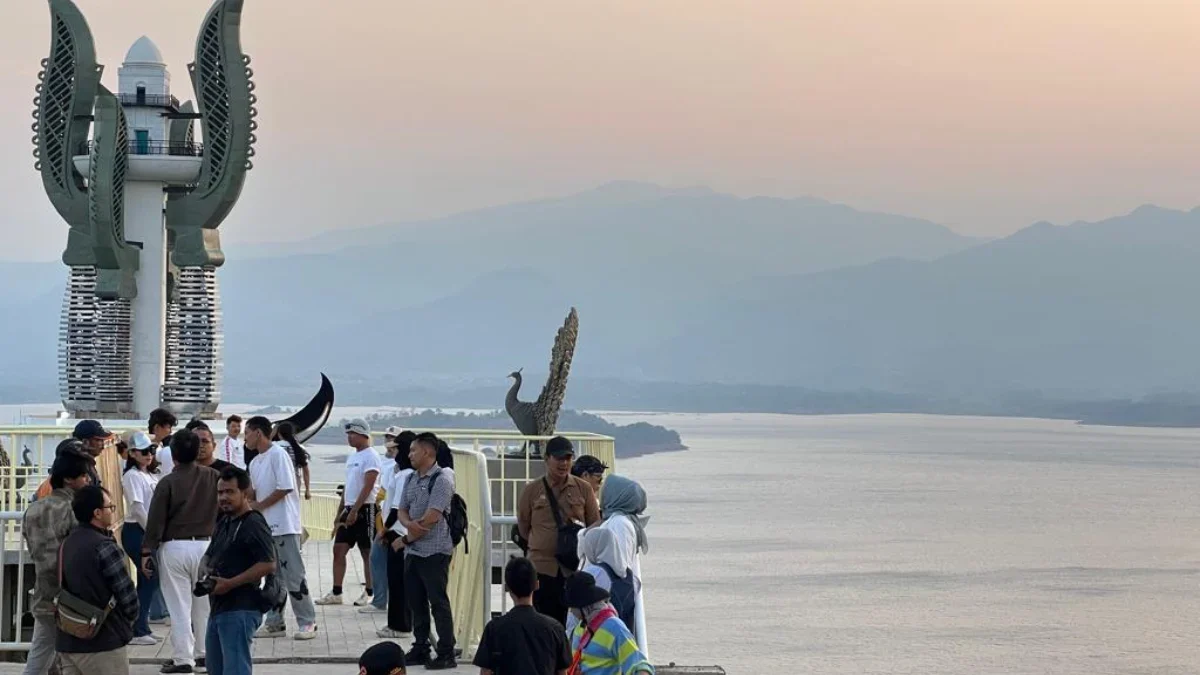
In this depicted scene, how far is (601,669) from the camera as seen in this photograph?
7.11 m

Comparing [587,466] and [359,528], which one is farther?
[359,528]

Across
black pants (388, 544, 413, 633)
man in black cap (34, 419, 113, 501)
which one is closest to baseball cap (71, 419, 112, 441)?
man in black cap (34, 419, 113, 501)

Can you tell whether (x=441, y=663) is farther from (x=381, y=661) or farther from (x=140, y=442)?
(x=381, y=661)

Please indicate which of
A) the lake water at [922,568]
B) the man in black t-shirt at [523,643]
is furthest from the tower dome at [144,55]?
the lake water at [922,568]

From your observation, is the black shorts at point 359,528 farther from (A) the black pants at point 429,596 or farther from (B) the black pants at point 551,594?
(B) the black pants at point 551,594

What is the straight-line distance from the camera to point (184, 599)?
31.6 ft

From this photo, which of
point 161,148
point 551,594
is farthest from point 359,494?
point 161,148

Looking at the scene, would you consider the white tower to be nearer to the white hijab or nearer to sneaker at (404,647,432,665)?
sneaker at (404,647,432,665)

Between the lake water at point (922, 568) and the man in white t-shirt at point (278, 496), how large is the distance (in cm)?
3828

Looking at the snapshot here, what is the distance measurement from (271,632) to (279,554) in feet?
3.08

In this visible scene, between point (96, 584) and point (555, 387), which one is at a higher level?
point (555, 387)

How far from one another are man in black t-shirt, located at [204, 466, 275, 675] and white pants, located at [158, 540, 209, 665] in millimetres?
1091

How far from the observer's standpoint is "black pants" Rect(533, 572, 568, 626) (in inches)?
365

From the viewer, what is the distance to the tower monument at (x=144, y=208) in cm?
2581
